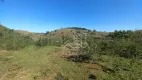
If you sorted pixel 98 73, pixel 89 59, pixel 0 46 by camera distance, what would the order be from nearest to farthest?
pixel 98 73 < pixel 89 59 < pixel 0 46

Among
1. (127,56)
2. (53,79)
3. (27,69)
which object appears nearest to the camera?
(53,79)

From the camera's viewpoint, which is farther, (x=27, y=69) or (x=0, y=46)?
(x=0, y=46)

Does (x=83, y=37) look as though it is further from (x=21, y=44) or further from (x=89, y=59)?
(x=21, y=44)

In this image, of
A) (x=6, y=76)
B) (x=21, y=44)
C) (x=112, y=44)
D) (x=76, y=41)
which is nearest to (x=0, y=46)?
(x=21, y=44)

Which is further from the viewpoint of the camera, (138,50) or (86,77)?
(138,50)

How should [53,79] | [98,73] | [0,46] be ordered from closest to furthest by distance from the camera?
[53,79], [98,73], [0,46]

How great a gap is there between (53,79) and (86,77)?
1669mm

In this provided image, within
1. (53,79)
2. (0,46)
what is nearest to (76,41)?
(53,79)

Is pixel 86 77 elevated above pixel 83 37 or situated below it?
below

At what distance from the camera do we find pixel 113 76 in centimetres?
747

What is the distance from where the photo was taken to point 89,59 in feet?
37.9

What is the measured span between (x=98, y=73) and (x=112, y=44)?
614 cm

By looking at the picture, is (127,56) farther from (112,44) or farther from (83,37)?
(83,37)

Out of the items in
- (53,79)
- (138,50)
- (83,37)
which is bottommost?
(53,79)
